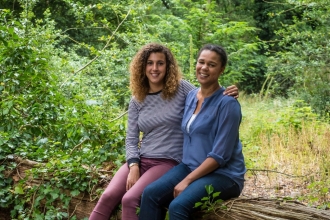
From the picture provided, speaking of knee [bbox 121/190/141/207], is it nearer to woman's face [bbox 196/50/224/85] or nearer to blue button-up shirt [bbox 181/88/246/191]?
blue button-up shirt [bbox 181/88/246/191]

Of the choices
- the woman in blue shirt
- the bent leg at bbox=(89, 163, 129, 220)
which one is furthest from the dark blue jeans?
the bent leg at bbox=(89, 163, 129, 220)

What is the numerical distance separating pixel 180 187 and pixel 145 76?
3.31 feet

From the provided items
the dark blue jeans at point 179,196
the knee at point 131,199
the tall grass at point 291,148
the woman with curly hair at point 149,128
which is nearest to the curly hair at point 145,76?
the woman with curly hair at point 149,128

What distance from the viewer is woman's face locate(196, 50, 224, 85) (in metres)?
3.29

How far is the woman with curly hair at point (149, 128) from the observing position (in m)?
3.45

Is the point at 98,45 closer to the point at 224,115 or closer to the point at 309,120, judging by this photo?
the point at 309,120

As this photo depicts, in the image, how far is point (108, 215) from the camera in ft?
11.4

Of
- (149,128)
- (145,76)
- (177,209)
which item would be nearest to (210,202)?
(177,209)

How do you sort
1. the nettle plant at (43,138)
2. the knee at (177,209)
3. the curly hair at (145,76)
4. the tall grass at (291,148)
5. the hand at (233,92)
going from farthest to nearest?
the tall grass at (291,148)
the nettle plant at (43,138)
the curly hair at (145,76)
the hand at (233,92)
the knee at (177,209)

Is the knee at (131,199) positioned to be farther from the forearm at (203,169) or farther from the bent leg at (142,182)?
the forearm at (203,169)

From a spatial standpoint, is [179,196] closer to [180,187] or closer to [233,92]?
[180,187]

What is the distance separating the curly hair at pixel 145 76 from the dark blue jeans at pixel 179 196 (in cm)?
66

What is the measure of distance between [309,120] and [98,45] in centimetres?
902

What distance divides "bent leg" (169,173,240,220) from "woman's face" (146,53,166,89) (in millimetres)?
887
